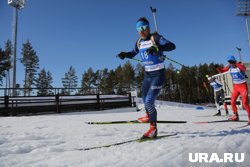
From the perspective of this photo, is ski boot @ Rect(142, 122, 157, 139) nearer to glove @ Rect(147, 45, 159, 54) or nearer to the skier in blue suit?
the skier in blue suit

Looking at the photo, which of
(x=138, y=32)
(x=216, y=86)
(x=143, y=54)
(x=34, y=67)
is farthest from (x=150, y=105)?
(x=34, y=67)

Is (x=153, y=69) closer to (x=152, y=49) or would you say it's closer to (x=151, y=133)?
(x=152, y=49)

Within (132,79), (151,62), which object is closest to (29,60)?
(132,79)

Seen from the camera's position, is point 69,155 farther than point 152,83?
No

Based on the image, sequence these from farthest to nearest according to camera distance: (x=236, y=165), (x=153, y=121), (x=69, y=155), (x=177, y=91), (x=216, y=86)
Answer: (x=177, y=91) → (x=216, y=86) → (x=153, y=121) → (x=69, y=155) → (x=236, y=165)

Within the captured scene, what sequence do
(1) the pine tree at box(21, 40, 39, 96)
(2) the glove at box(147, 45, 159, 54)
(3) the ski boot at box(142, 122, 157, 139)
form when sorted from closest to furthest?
(3) the ski boot at box(142, 122, 157, 139)
(2) the glove at box(147, 45, 159, 54)
(1) the pine tree at box(21, 40, 39, 96)

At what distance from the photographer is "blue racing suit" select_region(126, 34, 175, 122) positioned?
174 inches

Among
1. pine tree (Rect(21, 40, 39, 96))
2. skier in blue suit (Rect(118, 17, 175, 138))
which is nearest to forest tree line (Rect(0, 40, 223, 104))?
pine tree (Rect(21, 40, 39, 96))

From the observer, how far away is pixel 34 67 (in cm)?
6606

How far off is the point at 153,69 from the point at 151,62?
16cm

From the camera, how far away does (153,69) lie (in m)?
4.60

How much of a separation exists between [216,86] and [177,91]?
62.9 m

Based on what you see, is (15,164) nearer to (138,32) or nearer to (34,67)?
(138,32)

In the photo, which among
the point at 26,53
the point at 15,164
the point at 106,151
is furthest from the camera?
the point at 26,53
